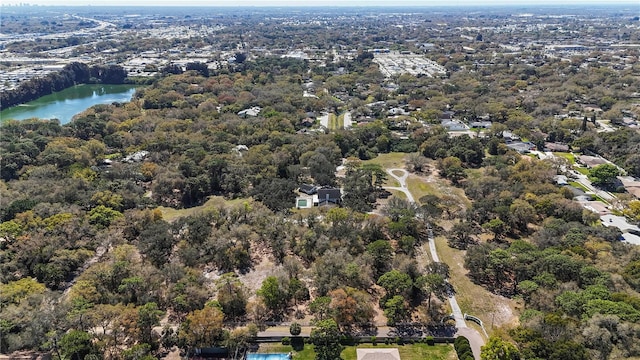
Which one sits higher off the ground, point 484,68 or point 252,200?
point 484,68

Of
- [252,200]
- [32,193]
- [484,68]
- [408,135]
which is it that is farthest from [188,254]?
[484,68]

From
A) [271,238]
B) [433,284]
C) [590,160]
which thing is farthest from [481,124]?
[271,238]

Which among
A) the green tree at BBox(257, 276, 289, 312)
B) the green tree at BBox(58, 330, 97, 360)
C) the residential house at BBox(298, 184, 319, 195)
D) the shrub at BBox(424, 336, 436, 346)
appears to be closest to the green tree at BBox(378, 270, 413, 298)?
the shrub at BBox(424, 336, 436, 346)

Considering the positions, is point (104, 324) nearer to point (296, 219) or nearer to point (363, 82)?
point (296, 219)

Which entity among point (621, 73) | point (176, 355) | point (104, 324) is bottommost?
point (176, 355)

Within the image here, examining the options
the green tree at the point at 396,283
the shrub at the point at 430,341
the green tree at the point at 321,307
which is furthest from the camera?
the green tree at the point at 396,283

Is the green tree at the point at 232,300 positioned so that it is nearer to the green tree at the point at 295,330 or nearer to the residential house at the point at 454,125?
the green tree at the point at 295,330

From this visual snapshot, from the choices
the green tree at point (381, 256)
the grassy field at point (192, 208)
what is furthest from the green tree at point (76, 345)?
the green tree at point (381, 256)
